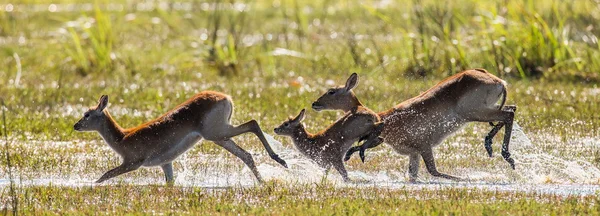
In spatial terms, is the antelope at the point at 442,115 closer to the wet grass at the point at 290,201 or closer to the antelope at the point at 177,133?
the antelope at the point at 177,133

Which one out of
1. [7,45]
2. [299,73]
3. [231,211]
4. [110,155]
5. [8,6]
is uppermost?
[8,6]

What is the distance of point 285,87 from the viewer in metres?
17.7

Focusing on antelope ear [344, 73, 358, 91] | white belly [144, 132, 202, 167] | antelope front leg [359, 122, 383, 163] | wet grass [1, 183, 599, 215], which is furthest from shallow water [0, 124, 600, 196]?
antelope ear [344, 73, 358, 91]

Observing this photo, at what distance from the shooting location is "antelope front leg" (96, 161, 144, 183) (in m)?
10.8

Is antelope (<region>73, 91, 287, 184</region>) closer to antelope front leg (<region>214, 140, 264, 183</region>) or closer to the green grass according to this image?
antelope front leg (<region>214, 140, 264, 183</region>)

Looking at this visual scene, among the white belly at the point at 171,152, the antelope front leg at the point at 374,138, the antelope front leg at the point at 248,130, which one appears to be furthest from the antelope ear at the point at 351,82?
the white belly at the point at 171,152

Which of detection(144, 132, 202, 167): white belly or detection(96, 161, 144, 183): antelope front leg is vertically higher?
detection(144, 132, 202, 167): white belly

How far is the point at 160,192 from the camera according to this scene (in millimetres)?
10078

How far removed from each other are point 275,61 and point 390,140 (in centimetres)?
932

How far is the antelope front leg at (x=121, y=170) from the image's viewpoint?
10750 millimetres

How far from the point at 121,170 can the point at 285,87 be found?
697cm

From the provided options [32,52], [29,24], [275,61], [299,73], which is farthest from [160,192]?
[29,24]

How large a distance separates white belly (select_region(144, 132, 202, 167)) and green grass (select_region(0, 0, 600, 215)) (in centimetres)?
33

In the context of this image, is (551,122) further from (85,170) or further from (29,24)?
(29,24)
